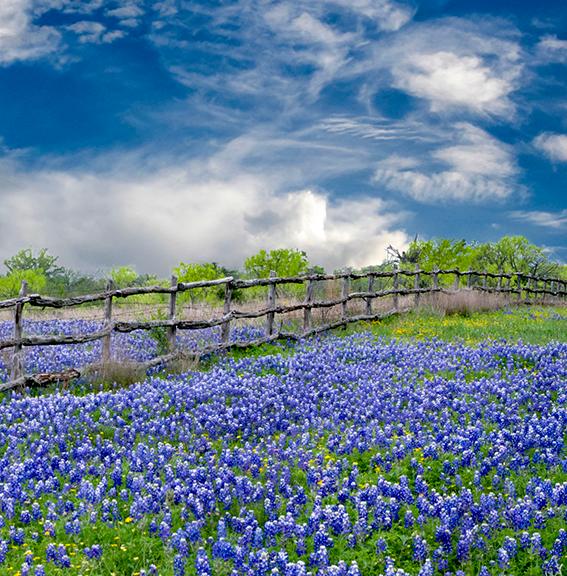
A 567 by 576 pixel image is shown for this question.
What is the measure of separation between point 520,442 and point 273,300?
10.5 meters

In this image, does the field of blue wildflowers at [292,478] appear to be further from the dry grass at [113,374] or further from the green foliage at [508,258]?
the green foliage at [508,258]

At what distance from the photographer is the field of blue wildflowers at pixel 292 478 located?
4.95 m

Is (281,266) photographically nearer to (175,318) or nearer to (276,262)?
(276,262)

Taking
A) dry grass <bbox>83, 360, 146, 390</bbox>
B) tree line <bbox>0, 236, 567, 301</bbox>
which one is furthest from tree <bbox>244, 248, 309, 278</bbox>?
dry grass <bbox>83, 360, 146, 390</bbox>

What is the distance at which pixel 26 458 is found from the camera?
6.95m

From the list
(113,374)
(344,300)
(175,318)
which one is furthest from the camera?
(344,300)

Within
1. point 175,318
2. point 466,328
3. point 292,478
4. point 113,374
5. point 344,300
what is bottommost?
point 292,478

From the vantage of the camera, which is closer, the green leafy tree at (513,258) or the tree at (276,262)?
the tree at (276,262)

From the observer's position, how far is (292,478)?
6469 mm

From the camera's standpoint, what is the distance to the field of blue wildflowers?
495 cm

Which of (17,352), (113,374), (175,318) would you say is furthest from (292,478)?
(175,318)

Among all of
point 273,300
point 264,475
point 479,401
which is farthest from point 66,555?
point 273,300

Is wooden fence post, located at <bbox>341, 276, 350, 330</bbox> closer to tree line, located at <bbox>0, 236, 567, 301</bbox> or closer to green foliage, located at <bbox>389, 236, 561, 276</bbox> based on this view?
tree line, located at <bbox>0, 236, 567, 301</bbox>

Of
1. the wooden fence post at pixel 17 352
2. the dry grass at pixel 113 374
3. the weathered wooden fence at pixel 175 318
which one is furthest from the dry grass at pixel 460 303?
the wooden fence post at pixel 17 352
